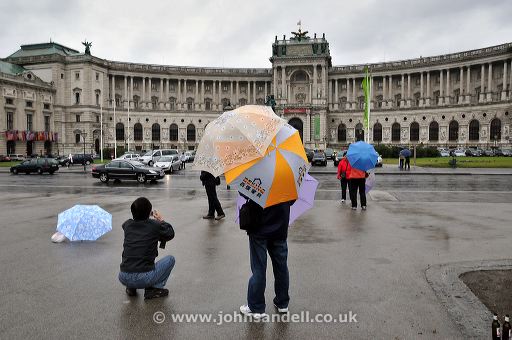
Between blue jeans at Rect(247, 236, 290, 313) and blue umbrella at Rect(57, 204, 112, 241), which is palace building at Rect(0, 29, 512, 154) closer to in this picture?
blue umbrella at Rect(57, 204, 112, 241)

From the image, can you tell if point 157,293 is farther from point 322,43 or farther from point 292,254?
point 322,43

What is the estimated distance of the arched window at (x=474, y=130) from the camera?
3167 inches

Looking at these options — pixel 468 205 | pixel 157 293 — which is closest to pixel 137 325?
pixel 157 293

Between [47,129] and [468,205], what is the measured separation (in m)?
80.2

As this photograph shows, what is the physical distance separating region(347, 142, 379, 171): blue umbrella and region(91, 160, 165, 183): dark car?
55.0 ft

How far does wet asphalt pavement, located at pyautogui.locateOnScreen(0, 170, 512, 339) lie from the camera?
215 inches

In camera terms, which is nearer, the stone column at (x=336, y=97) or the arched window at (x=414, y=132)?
the arched window at (x=414, y=132)

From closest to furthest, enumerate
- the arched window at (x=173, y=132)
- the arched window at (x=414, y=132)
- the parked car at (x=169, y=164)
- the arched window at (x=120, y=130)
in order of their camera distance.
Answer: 1. the parked car at (x=169, y=164)
2. the arched window at (x=414, y=132)
3. the arched window at (x=120, y=130)
4. the arched window at (x=173, y=132)

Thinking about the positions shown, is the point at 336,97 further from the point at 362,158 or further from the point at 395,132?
the point at 362,158

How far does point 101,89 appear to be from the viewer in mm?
87375

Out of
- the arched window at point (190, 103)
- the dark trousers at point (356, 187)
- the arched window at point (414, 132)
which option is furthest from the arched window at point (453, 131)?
the dark trousers at point (356, 187)

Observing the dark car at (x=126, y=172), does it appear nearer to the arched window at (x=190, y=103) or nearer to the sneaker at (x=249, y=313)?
the sneaker at (x=249, y=313)

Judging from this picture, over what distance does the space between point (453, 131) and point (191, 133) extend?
53064 millimetres

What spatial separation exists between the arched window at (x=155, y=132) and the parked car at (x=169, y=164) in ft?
179
